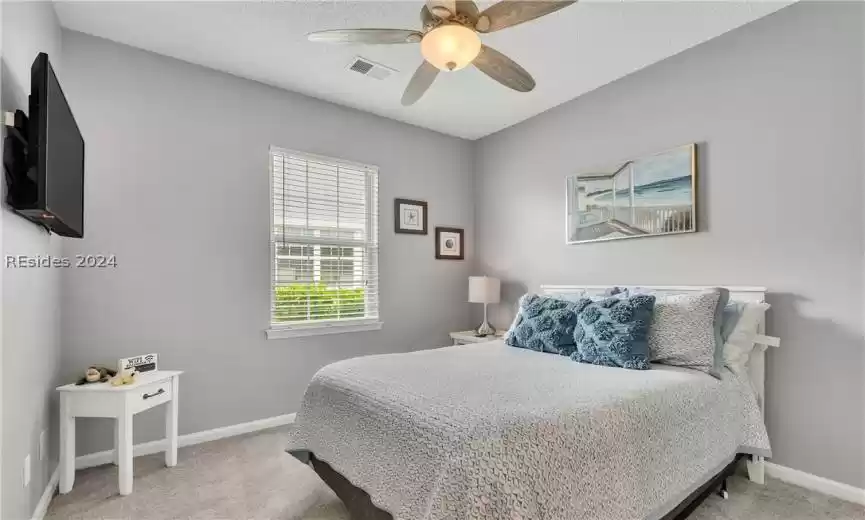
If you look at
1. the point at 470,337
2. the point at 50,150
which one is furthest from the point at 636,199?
the point at 50,150

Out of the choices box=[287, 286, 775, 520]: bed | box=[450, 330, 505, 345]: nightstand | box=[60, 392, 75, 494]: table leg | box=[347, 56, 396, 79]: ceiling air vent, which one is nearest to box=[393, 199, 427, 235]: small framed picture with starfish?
box=[450, 330, 505, 345]: nightstand

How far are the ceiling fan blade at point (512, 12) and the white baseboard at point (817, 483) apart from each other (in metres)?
2.66

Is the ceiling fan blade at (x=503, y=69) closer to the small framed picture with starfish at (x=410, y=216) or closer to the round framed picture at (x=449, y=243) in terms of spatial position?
the small framed picture with starfish at (x=410, y=216)

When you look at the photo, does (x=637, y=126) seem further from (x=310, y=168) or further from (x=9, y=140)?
(x=9, y=140)

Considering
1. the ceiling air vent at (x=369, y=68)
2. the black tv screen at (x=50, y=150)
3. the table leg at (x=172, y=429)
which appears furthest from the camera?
the ceiling air vent at (x=369, y=68)

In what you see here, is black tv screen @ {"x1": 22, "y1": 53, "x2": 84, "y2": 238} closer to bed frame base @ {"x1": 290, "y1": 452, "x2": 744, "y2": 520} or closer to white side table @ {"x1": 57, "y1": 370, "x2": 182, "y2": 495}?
white side table @ {"x1": 57, "y1": 370, "x2": 182, "y2": 495}

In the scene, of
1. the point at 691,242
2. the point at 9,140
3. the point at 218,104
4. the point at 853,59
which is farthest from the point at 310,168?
the point at 853,59

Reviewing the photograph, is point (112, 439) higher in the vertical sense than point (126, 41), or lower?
lower

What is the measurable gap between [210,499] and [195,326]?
1185 millimetres

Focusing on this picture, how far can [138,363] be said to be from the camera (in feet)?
8.20

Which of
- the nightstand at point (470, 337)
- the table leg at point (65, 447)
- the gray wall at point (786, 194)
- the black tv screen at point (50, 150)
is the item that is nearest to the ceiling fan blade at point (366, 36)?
the black tv screen at point (50, 150)

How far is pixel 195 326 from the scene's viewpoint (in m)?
2.93

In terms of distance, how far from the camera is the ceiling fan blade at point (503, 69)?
201cm

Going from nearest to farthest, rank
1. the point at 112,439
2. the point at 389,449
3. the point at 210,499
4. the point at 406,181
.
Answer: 1. the point at 389,449
2. the point at 210,499
3. the point at 112,439
4. the point at 406,181
